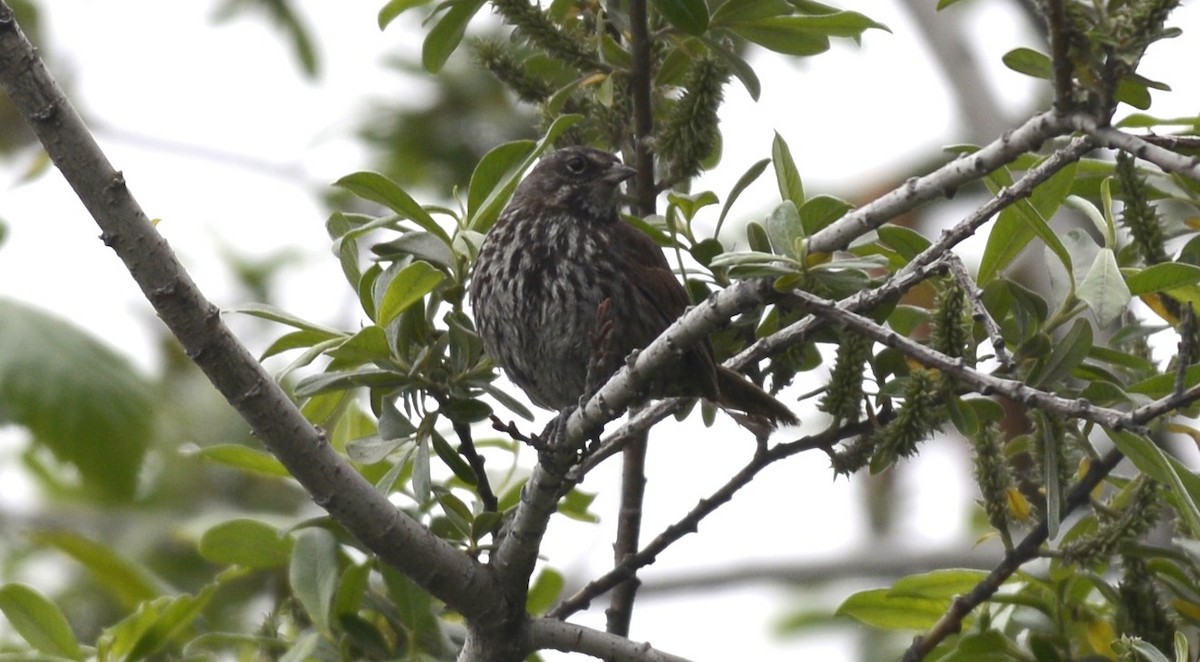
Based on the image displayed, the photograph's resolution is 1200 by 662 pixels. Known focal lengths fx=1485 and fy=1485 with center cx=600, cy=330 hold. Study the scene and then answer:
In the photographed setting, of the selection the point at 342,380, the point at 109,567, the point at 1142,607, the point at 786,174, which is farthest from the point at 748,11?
the point at 109,567

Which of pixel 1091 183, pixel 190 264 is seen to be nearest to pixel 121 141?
pixel 190 264

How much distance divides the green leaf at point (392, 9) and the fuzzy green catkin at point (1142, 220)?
5.79 feet

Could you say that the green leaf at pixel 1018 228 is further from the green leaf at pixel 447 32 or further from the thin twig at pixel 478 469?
the green leaf at pixel 447 32

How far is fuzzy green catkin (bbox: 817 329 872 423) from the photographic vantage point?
3.16 m

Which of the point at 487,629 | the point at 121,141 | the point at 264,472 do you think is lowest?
the point at 487,629

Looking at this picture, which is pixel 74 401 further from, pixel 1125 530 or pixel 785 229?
pixel 1125 530

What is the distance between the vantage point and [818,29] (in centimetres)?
353

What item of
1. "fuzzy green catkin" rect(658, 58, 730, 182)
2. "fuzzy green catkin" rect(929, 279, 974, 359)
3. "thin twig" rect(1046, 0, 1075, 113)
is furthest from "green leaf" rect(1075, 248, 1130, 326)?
"fuzzy green catkin" rect(658, 58, 730, 182)

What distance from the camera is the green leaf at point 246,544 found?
366 centimetres

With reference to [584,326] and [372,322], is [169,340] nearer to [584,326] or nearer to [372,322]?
[584,326]

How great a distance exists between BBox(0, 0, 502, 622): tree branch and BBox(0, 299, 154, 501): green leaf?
210 cm

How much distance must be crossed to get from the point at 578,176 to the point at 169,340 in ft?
11.0

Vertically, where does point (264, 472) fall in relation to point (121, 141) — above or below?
below

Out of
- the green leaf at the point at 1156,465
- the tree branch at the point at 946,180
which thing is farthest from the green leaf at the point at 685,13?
the green leaf at the point at 1156,465
